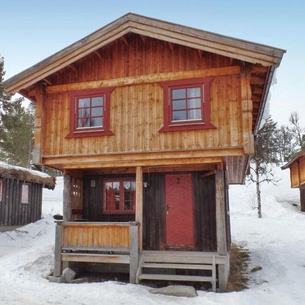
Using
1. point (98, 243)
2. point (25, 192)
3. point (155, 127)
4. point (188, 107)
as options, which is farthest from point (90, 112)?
point (25, 192)

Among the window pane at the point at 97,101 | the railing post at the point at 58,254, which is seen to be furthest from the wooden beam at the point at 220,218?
the railing post at the point at 58,254

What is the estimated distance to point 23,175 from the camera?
21.3 m

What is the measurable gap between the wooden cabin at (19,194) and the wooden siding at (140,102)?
27.3 feet

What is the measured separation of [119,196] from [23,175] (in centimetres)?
896

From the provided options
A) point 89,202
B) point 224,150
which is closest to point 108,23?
point 224,150

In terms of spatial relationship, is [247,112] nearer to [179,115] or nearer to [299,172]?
[179,115]

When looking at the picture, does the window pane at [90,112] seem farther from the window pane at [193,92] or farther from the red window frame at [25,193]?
the red window frame at [25,193]

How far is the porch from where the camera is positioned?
11.4 metres

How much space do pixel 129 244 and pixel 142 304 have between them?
9.64 ft

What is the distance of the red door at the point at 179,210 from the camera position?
13586 millimetres

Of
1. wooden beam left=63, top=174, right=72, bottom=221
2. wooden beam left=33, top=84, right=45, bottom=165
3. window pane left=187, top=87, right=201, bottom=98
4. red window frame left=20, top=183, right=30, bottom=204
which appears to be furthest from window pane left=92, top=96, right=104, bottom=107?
red window frame left=20, top=183, right=30, bottom=204

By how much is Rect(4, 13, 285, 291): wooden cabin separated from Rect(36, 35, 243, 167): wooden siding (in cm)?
3

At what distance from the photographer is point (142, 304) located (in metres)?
9.24

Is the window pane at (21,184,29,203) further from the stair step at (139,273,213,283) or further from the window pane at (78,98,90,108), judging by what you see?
the stair step at (139,273,213,283)
